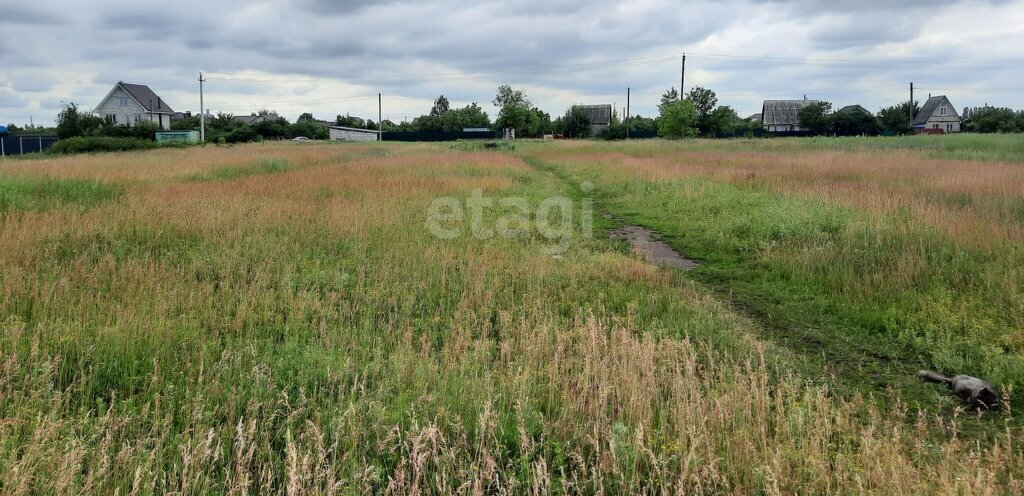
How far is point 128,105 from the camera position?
2955 inches

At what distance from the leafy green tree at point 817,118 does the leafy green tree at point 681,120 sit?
22.7 meters

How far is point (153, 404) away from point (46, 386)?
1.92 feet

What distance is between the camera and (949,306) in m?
6.00

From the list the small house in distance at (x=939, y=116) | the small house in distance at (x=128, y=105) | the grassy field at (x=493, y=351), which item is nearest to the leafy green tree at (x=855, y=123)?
the small house in distance at (x=939, y=116)

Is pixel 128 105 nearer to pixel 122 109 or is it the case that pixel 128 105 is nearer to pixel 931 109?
pixel 122 109

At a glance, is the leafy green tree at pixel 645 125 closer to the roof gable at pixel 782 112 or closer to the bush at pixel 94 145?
the roof gable at pixel 782 112

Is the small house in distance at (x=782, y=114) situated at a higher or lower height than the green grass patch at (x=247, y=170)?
higher

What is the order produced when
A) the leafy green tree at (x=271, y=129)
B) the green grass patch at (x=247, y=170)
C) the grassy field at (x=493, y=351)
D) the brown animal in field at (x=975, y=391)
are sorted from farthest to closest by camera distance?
the leafy green tree at (x=271, y=129) → the green grass patch at (x=247, y=170) → the brown animal in field at (x=975, y=391) → the grassy field at (x=493, y=351)

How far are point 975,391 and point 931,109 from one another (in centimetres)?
11353

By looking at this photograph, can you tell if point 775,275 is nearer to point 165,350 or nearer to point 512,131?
point 165,350

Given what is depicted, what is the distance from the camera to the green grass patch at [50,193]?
33.9 feet

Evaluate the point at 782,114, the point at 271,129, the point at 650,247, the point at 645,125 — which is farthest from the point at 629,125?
the point at 650,247

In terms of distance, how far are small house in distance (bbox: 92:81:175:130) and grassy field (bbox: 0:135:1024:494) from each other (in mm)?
76369

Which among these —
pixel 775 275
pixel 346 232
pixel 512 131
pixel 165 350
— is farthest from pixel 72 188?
pixel 512 131
